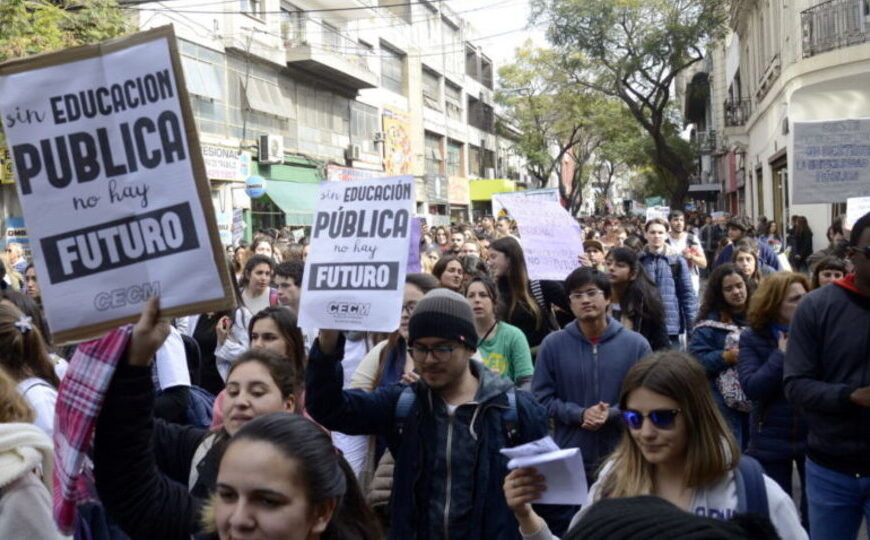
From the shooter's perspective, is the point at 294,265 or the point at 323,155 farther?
the point at 323,155

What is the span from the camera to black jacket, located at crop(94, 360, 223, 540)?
2.55 meters

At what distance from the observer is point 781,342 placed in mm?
5066

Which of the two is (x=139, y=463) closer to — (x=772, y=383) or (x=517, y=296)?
(x=772, y=383)

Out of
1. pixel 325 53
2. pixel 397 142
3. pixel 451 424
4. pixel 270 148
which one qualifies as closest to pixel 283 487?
pixel 451 424

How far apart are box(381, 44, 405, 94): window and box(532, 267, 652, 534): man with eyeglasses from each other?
37.7 meters

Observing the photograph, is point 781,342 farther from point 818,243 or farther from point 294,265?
point 818,243

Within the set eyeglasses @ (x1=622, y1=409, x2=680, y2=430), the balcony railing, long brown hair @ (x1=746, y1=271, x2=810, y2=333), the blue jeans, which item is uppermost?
the balcony railing

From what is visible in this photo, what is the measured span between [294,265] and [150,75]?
4060 mm

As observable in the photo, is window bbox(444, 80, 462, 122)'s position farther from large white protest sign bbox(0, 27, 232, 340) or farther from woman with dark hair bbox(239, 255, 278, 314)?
large white protest sign bbox(0, 27, 232, 340)

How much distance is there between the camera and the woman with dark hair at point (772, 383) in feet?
16.6

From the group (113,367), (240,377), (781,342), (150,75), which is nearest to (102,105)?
(150,75)

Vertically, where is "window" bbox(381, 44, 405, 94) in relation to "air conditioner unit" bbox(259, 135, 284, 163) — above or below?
above

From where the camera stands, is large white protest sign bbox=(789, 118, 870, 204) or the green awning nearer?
large white protest sign bbox=(789, 118, 870, 204)

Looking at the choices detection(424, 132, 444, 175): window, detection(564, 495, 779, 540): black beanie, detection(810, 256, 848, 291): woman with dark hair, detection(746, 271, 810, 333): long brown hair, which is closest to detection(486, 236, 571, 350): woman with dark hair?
detection(746, 271, 810, 333): long brown hair
